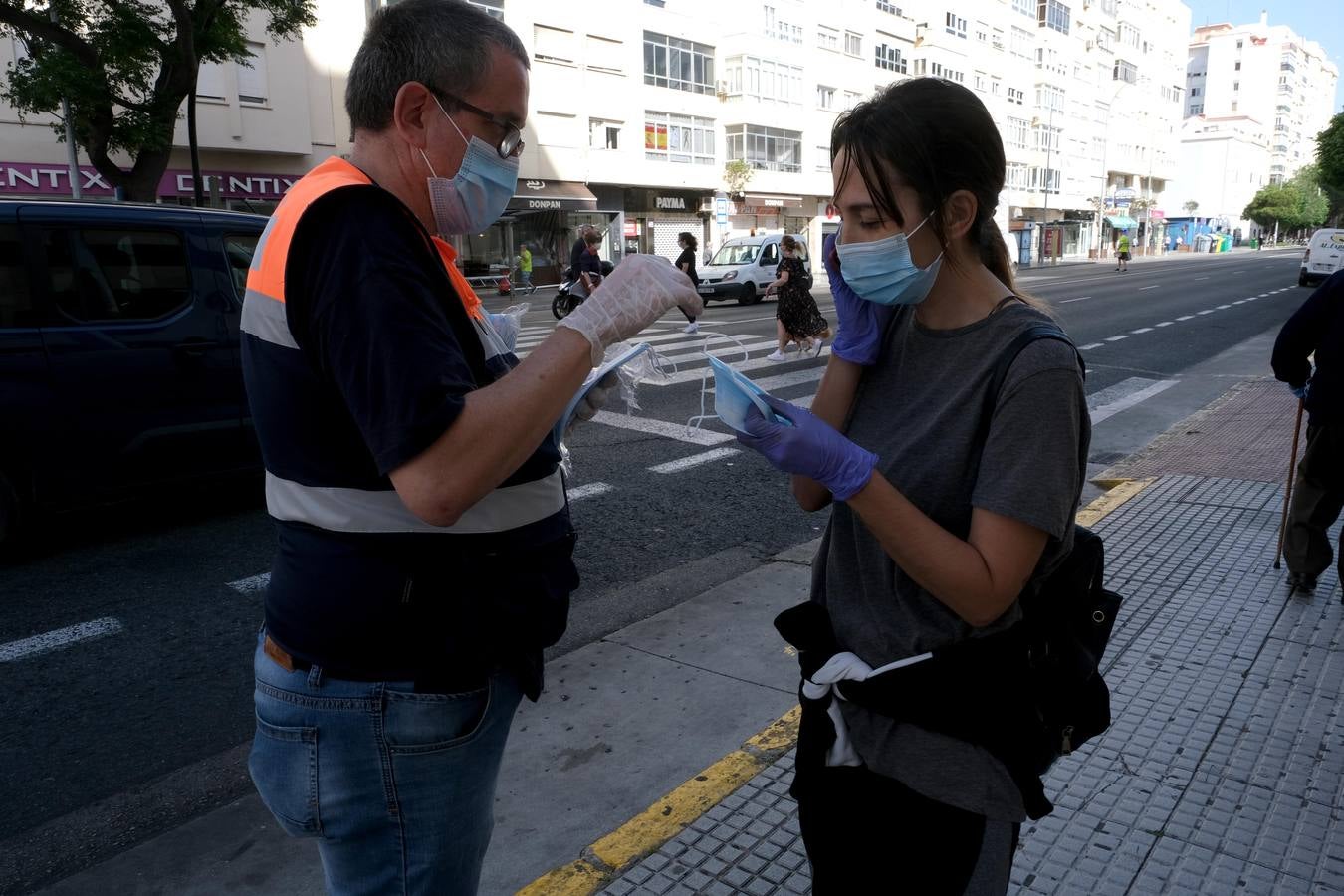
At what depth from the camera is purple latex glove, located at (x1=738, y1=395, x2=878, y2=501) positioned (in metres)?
1.28

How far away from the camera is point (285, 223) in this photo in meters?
1.28

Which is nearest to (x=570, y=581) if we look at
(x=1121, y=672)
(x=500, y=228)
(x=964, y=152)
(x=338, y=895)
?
(x=338, y=895)

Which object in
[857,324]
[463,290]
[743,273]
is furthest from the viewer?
[743,273]

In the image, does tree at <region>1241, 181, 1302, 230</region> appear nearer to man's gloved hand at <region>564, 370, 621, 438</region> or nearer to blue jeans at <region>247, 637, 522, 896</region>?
man's gloved hand at <region>564, 370, 621, 438</region>

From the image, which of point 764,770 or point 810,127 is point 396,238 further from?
point 810,127

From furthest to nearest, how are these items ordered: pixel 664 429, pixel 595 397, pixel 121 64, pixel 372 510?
pixel 121 64 < pixel 664 429 < pixel 595 397 < pixel 372 510

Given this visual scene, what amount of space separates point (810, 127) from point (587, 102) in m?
14.3

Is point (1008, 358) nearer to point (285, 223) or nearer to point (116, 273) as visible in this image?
point (285, 223)

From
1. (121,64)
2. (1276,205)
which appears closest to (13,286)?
(121,64)

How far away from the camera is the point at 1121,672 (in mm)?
3564

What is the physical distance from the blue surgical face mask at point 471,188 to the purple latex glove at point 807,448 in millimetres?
628

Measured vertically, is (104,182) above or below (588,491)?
above

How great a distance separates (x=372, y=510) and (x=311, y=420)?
15 centimetres

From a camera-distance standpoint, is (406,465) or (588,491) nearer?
(406,465)
